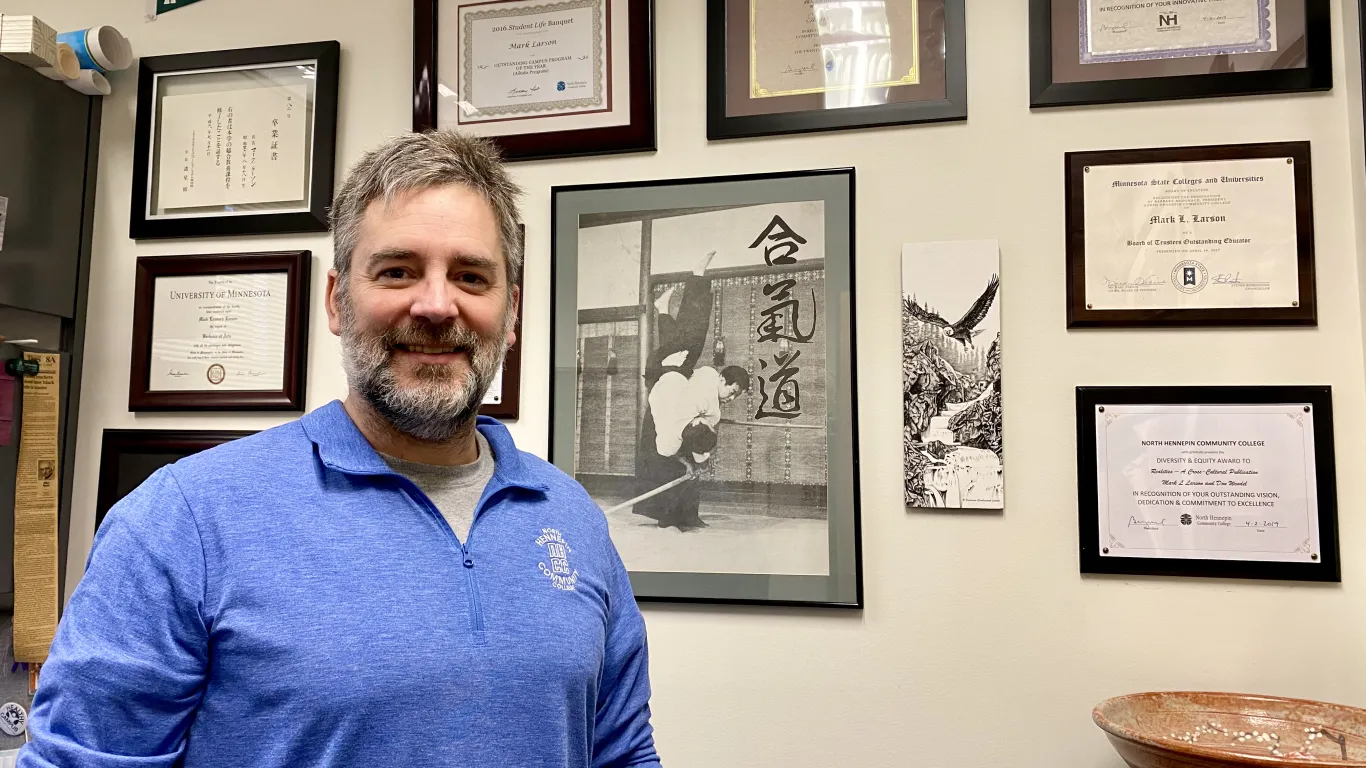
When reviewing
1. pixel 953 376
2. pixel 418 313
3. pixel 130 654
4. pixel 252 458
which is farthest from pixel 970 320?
Result: pixel 130 654

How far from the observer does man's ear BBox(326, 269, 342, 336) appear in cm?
101

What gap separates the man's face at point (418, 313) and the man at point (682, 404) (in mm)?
700

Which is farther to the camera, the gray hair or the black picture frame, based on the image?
the black picture frame

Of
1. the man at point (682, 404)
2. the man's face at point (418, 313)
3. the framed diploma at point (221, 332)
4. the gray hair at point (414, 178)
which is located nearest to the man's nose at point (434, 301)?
the man's face at point (418, 313)

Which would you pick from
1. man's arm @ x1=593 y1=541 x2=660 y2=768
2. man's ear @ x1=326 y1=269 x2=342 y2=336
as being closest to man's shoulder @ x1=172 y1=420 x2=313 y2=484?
man's ear @ x1=326 y1=269 x2=342 y2=336

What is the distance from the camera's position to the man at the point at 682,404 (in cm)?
166

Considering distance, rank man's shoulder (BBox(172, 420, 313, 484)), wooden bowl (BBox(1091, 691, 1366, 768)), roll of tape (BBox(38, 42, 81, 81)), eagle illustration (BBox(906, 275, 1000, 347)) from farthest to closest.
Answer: roll of tape (BBox(38, 42, 81, 81))
eagle illustration (BBox(906, 275, 1000, 347))
wooden bowl (BBox(1091, 691, 1366, 768))
man's shoulder (BBox(172, 420, 313, 484))

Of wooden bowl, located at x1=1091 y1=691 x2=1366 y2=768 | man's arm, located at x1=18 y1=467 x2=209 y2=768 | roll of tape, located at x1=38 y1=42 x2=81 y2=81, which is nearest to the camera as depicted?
man's arm, located at x1=18 y1=467 x2=209 y2=768

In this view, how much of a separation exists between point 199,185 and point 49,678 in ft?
4.56

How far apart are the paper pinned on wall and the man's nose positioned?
4.07ft

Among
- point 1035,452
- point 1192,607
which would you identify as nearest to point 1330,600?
point 1192,607

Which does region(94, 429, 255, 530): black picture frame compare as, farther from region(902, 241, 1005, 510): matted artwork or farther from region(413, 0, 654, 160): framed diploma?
region(902, 241, 1005, 510): matted artwork

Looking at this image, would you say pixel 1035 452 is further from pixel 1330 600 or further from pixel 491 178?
pixel 491 178
